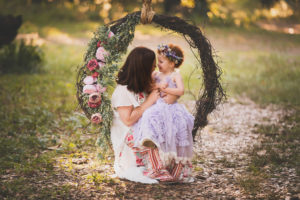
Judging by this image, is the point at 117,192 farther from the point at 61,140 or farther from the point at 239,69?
the point at 239,69

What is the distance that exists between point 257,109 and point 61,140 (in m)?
3.99

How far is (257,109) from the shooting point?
24.1 feet

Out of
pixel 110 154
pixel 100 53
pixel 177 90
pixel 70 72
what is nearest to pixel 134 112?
pixel 177 90

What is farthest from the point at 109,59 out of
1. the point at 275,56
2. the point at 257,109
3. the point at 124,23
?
the point at 275,56

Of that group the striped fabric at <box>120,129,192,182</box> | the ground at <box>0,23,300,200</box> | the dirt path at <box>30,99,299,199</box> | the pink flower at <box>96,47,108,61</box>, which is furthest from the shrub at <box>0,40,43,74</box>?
the striped fabric at <box>120,129,192,182</box>

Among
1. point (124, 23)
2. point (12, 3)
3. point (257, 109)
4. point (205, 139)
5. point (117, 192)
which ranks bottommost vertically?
point (117, 192)

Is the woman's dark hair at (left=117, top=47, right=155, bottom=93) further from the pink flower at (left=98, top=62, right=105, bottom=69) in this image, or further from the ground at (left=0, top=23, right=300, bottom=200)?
the ground at (left=0, top=23, right=300, bottom=200)

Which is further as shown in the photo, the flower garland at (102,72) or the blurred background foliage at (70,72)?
the blurred background foliage at (70,72)

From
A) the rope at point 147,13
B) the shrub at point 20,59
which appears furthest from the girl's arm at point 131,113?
the shrub at point 20,59

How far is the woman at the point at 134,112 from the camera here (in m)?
3.83

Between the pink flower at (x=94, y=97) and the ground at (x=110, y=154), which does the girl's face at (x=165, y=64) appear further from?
the pink flower at (x=94, y=97)

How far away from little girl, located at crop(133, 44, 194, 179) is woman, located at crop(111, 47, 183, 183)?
3.7 inches

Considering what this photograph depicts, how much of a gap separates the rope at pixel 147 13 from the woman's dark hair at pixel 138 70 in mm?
353

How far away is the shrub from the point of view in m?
8.95
